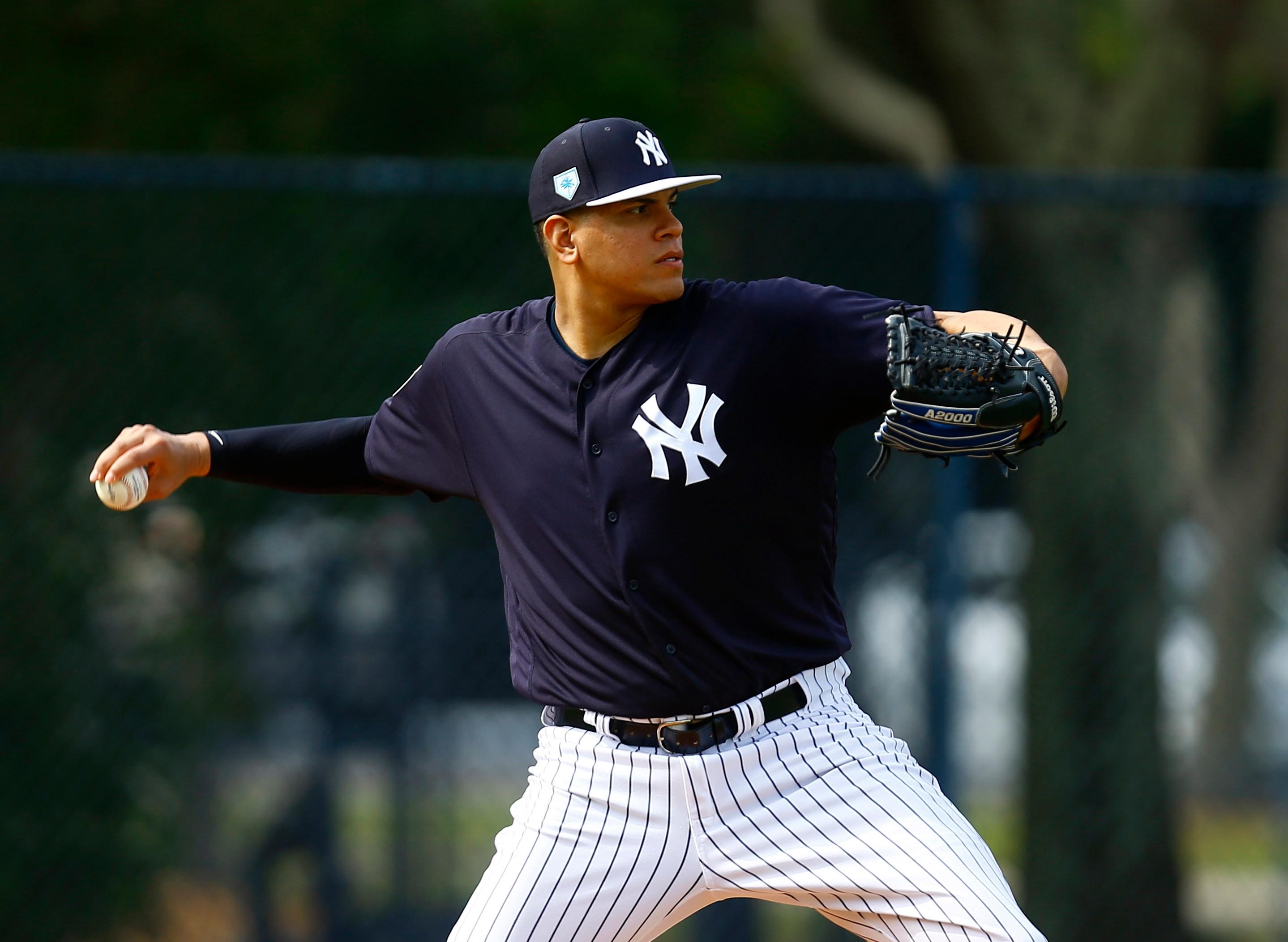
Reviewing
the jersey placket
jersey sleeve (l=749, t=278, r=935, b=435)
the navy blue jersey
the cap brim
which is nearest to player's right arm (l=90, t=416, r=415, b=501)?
the navy blue jersey

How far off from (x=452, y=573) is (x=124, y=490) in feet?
7.34

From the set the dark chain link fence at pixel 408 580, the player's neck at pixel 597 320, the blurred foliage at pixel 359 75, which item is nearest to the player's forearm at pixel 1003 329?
the player's neck at pixel 597 320

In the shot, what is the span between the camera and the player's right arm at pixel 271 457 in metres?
3.47

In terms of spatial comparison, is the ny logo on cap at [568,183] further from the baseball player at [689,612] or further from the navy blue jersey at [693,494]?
the navy blue jersey at [693,494]

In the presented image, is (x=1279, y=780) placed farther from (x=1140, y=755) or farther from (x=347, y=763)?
(x=347, y=763)

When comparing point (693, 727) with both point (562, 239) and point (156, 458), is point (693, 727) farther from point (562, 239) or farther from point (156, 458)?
point (156, 458)

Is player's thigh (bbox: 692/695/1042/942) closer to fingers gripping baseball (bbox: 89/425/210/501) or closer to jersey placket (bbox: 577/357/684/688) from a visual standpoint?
jersey placket (bbox: 577/357/684/688)

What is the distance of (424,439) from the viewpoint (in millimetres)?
3645

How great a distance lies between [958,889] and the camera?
3.03 metres

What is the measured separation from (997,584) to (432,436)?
273cm

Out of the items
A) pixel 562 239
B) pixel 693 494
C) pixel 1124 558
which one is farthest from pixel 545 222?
pixel 1124 558

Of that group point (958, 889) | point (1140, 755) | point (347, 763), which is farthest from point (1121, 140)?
point (958, 889)

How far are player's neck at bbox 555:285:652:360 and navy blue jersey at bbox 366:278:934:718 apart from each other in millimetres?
41

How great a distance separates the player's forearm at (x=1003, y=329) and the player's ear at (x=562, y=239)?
753mm
